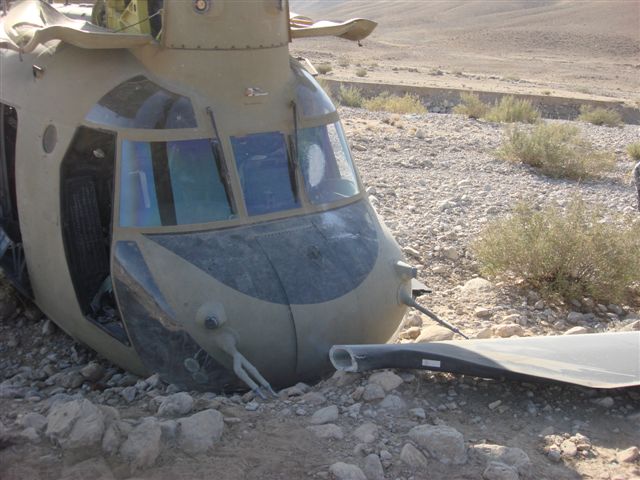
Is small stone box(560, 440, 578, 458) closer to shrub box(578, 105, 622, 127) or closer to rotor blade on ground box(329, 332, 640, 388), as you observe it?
rotor blade on ground box(329, 332, 640, 388)

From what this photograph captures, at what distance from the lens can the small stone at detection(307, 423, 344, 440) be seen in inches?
173

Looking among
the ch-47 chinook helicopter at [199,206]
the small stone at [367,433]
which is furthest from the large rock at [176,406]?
the small stone at [367,433]

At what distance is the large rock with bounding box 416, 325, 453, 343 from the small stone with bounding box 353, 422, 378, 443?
1.80m

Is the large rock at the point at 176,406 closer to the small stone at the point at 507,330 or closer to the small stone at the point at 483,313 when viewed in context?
the small stone at the point at 507,330

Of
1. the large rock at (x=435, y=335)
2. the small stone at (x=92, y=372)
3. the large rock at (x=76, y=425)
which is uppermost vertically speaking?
the large rock at (x=76, y=425)

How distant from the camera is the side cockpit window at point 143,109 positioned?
17.7 ft

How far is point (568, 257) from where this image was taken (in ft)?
25.6

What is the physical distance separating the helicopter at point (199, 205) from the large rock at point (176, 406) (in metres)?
0.34

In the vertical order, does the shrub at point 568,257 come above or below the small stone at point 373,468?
below

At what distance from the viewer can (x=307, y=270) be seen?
5.32 meters

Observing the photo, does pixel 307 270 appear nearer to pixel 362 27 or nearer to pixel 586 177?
pixel 362 27

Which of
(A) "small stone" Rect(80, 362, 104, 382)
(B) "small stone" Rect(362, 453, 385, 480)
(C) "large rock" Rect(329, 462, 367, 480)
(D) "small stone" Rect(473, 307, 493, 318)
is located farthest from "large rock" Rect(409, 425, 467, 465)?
(D) "small stone" Rect(473, 307, 493, 318)

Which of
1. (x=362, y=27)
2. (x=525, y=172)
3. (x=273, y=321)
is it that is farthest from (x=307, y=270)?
(x=525, y=172)

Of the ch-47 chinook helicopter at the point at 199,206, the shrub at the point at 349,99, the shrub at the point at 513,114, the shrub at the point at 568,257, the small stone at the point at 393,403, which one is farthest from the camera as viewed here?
the shrub at the point at 349,99
